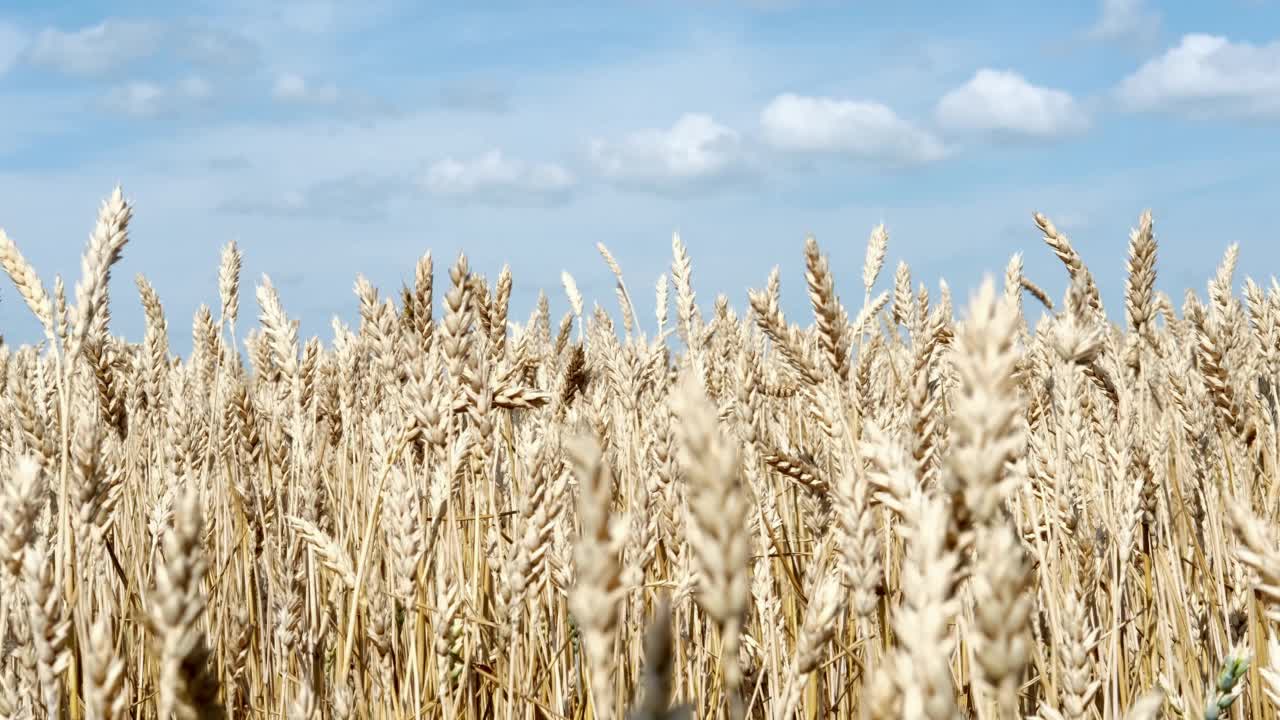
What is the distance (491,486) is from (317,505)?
0.57 metres

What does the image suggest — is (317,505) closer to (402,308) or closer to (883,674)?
(402,308)

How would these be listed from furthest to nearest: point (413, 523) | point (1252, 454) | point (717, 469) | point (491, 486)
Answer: point (1252, 454) < point (491, 486) < point (413, 523) < point (717, 469)

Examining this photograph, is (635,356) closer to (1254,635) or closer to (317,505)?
(317,505)

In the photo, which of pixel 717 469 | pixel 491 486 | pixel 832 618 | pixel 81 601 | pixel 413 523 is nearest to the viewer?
pixel 717 469

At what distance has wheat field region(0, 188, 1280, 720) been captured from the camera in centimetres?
69

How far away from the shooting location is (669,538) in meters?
2.73

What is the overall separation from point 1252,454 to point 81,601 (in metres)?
3.31

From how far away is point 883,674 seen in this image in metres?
0.70

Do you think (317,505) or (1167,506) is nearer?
(317,505)

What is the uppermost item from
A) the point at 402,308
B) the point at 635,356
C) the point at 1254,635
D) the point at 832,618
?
the point at 402,308

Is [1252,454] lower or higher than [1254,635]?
higher

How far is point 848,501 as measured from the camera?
135cm

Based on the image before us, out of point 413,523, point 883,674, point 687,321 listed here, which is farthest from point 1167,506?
point 883,674

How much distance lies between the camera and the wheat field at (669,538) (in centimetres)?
69
